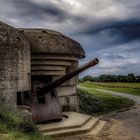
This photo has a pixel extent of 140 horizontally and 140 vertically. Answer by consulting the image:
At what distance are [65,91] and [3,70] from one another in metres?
4.43

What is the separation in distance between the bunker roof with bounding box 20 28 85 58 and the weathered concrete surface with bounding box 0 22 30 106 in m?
A: 1.09

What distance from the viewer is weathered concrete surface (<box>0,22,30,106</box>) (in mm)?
9758

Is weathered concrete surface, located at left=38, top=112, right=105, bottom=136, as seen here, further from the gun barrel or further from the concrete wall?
the concrete wall

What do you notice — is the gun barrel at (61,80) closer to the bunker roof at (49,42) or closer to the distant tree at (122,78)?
the bunker roof at (49,42)

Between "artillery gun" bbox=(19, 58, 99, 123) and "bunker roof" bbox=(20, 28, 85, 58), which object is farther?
"bunker roof" bbox=(20, 28, 85, 58)

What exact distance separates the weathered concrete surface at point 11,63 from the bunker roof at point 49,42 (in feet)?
3.57

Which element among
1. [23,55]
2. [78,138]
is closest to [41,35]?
[23,55]

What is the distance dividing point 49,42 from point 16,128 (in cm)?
493

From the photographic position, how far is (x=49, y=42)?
39.3 feet

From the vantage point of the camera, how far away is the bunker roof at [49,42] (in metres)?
11.8

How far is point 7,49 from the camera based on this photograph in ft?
32.4

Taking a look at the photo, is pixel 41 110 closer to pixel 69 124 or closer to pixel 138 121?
pixel 69 124

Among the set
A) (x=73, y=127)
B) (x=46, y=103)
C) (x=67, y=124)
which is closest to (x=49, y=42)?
(x=46, y=103)

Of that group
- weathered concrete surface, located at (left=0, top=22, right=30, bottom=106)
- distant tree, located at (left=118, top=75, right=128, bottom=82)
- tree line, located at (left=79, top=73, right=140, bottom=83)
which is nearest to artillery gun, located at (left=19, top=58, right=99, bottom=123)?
weathered concrete surface, located at (left=0, top=22, right=30, bottom=106)
